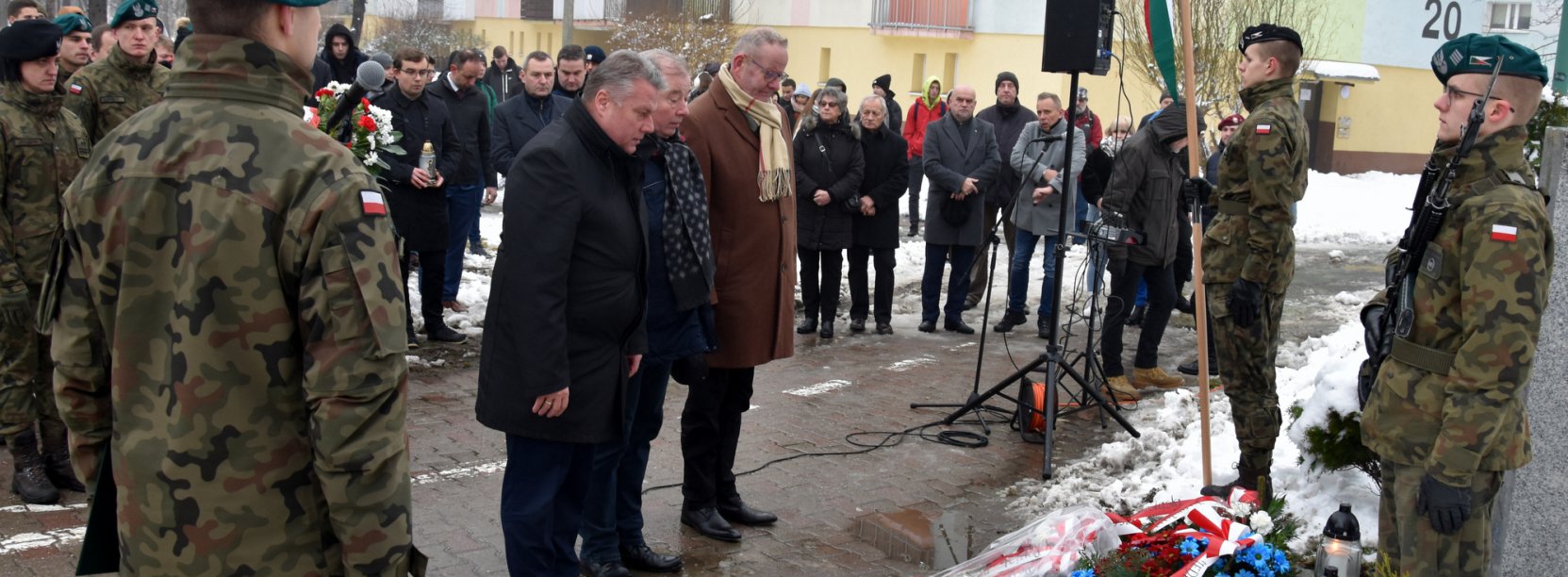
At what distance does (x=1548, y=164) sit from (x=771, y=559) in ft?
10.9

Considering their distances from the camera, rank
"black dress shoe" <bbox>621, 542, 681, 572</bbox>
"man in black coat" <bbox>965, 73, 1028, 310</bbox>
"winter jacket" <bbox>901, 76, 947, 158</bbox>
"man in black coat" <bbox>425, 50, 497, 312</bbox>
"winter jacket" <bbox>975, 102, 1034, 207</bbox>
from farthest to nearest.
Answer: "winter jacket" <bbox>901, 76, 947, 158</bbox>, "man in black coat" <bbox>965, 73, 1028, 310</bbox>, "winter jacket" <bbox>975, 102, 1034, 207</bbox>, "man in black coat" <bbox>425, 50, 497, 312</bbox>, "black dress shoe" <bbox>621, 542, 681, 572</bbox>

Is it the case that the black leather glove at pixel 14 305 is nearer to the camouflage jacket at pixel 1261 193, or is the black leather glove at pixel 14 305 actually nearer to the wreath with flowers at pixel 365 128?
the wreath with flowers at pixel 365 128

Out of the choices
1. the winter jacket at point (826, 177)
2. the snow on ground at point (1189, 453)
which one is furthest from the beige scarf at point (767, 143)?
the winter jacket at point (826, 177)

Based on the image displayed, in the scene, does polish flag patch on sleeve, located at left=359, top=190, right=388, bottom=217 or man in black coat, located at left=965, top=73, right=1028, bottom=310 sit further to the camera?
man in black coat, located at left=965, top=73, right=1028, bottom=310

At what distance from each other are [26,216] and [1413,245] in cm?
560

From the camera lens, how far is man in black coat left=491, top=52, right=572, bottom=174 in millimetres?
10555

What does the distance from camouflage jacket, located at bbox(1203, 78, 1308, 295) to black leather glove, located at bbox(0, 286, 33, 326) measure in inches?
215

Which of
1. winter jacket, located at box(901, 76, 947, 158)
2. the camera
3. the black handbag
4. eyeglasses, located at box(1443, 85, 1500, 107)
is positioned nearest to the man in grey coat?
the black handbag

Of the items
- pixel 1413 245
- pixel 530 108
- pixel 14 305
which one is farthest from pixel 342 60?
pixel 1413 245

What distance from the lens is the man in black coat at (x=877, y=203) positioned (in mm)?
10578

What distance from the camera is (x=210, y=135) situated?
2496mm

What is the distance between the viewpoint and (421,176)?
8961 millimetres

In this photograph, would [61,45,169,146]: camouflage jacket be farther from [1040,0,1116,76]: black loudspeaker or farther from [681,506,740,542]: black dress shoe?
[1040,0,1116,76]: black loudspeaker

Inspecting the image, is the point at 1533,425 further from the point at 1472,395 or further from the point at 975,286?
the point at 975,286
